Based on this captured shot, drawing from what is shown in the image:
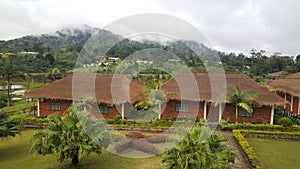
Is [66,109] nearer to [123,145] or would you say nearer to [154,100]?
[154,100]

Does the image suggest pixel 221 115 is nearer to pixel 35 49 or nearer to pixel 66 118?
pixel 66 118

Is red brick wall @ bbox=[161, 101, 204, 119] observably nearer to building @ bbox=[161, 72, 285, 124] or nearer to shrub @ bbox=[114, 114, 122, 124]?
building @ bbox=[161, 72, 285, 124]

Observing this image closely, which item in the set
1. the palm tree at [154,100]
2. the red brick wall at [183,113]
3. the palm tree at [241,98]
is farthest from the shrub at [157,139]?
the palm tree at [241,98]

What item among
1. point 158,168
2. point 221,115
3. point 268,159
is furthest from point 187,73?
point 158,168

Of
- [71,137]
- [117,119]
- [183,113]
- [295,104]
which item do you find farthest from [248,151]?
[295,104]

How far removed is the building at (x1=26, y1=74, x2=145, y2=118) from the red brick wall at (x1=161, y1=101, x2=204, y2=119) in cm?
209

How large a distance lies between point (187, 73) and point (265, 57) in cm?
4397

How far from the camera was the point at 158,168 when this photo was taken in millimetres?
9422

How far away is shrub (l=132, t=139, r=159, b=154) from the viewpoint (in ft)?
36.8

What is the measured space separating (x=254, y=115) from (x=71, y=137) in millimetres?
12159

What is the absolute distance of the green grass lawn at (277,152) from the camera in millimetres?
10133

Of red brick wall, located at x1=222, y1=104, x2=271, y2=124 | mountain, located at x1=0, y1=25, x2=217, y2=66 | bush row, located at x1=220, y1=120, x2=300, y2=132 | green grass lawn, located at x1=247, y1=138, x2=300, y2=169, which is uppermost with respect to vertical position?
mountain, located at x1=0, y1=25, x2=217, y2=66

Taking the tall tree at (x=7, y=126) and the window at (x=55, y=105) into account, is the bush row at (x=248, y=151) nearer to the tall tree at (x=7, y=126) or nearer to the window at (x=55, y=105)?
the tall tree at (x=7, y=126)

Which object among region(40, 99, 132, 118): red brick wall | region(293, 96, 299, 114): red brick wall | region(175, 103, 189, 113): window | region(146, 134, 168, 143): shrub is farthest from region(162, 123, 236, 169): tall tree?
region(293, 96, 299, 114): red brick wall
